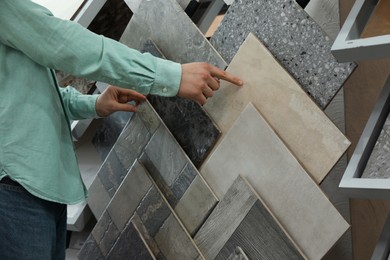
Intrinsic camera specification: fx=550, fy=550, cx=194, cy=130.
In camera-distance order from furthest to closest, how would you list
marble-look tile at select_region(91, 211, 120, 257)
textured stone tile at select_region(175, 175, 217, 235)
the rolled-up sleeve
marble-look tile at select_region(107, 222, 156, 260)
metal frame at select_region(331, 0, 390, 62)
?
marble-look tile at select_region(91, 211, 120, 257) < marble-look tile at select_region(107, 222, 156, 260) < textured stone tile at select_region(175, 175, 217, 235) < the rolled-up sleeve < metal frame at select_region(331, 0, 390, 62)

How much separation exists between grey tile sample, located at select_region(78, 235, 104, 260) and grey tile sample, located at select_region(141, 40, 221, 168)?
1.50 ft

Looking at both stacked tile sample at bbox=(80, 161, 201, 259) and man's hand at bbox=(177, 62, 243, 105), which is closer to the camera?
man's hand at bbox=(177, 62, 243, 105)

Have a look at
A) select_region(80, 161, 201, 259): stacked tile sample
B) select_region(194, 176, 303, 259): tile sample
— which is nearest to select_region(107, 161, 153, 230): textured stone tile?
select_region(80, 161, 201, 259): stacked tile sample

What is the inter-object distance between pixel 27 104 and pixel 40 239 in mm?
284

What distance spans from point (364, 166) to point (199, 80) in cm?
40

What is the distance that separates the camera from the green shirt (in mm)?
1066

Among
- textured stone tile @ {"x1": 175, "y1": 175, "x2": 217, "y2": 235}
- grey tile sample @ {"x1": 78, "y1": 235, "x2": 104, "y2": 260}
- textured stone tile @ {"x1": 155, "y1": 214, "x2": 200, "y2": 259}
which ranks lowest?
grey tile sample @ {"x1": 78, "y1": 235, "x2": 104, "y2": 260}

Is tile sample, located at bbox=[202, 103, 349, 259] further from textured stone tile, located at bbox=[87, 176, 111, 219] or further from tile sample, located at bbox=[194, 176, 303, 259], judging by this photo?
textured stone tile, located at bbox=[87, 176, 111, 219]

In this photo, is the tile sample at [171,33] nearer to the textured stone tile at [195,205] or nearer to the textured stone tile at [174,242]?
the textured stone tile at [195,205]

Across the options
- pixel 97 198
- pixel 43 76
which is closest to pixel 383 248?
pixel 43 76

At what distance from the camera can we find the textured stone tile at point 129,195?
1.49 meters

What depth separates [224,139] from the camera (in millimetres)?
1302

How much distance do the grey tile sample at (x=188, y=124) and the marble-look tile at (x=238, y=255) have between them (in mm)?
234

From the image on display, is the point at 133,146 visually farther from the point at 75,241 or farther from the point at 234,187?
the point at 75,241
